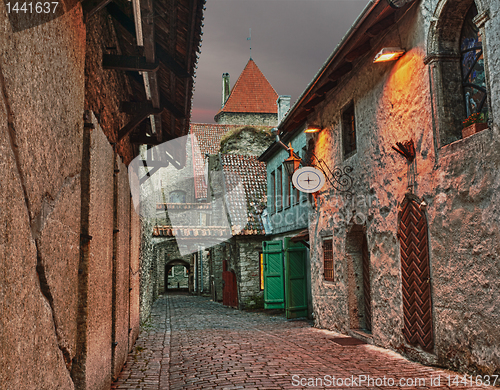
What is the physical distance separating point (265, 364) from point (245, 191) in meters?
12.6

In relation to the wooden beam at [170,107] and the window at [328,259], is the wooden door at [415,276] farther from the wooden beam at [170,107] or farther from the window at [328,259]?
the wooden beam at [170,107]

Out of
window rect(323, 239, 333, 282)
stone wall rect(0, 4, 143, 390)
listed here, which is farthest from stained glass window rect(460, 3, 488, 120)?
window rect(323, 239, 333, 282)

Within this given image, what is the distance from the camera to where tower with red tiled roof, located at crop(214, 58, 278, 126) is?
3866cm

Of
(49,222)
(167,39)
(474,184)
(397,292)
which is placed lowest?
(397,292)

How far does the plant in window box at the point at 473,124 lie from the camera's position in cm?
504

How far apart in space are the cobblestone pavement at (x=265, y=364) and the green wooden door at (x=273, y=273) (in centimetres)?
397

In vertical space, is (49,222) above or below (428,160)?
below

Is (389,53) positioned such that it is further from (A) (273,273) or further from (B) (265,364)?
(A) (273,273)

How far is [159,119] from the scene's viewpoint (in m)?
7.47

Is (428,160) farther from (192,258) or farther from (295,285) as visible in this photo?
(192,258)

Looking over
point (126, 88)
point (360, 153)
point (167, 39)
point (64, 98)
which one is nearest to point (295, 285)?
point (360, 153)

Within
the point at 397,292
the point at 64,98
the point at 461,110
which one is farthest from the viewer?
the point at 397,292

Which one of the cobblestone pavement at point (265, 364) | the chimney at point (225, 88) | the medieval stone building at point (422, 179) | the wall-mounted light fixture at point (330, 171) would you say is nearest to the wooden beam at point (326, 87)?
the medieval stone building at point (422, 179)

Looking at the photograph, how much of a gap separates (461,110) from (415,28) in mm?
1389
